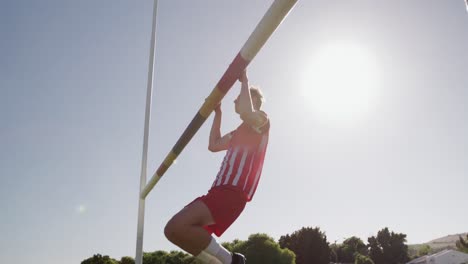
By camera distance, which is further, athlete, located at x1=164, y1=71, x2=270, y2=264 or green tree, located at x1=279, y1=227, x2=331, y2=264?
green tree, located at x1=279, y1=227, x2=331, y2=264

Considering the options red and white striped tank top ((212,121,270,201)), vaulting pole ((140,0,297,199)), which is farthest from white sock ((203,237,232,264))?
vaulting pole ((140,0,297,199))

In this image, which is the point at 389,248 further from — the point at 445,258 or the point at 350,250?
the point at 350,250

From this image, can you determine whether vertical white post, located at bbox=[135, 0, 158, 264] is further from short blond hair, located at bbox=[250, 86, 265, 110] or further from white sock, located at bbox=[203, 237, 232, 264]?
white sock, located at bbox=[203, 237, 232, 264]

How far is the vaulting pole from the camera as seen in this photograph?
1.64 meters

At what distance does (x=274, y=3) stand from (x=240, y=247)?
33847mm

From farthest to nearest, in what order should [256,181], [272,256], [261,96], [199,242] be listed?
[272,256]
[261,96]
[256,181]
[199,242]

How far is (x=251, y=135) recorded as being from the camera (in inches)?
97.3

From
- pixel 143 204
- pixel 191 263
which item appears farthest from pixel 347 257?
pixel 143 204

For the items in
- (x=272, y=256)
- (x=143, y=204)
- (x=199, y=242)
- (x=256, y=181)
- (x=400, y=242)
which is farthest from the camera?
(x=400, y=242)

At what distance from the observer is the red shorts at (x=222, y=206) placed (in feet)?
7.02

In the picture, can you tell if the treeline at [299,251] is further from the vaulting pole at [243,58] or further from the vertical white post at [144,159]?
the vaulting pole at [243,58]

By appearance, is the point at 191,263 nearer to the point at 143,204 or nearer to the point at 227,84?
the point at 143,204

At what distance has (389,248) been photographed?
52.8 meters

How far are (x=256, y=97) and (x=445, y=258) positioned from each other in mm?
66340
